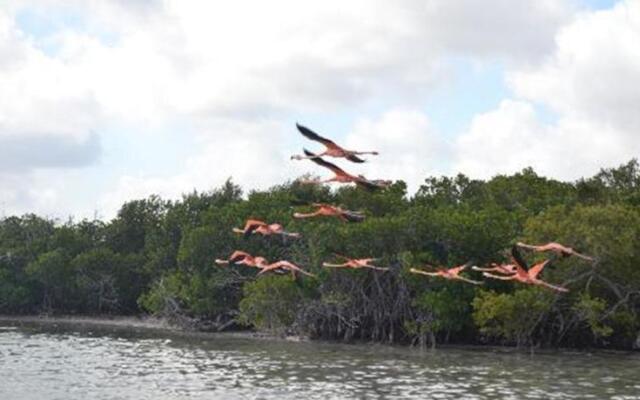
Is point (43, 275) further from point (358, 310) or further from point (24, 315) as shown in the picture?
point (358, 310)

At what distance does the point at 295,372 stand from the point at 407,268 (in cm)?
1351

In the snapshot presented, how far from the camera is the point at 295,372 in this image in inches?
1465

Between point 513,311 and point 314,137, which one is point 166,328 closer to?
point 513,311

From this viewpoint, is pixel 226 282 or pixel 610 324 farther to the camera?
pixel 226 282

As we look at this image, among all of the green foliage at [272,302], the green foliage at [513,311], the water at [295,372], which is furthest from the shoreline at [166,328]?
the water at [295,372]

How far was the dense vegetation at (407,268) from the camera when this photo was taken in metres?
46.3

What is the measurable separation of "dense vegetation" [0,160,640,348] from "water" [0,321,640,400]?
2.40 m

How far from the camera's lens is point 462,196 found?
65750 mm

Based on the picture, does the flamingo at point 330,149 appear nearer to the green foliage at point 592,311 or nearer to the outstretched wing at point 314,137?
the outstretched wing at point 314,137

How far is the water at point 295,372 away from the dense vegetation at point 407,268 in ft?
7.87

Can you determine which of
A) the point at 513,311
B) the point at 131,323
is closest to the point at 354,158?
the point at 513,311

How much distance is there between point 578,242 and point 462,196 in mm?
20940

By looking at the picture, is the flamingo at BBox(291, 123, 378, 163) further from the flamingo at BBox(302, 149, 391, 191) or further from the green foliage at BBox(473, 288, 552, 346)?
the green foliage at BBox(473, 288, 552, 346)

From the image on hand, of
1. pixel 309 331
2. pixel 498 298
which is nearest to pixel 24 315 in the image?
pixel 309 331
